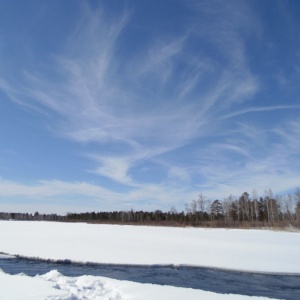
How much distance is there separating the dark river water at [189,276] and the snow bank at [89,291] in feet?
7.17

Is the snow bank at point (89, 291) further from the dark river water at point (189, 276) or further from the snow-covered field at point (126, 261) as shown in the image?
the dark river water at point (189, 276)

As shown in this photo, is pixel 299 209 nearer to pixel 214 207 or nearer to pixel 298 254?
pixel 214 207

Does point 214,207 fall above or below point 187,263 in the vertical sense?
above

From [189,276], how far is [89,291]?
553cm

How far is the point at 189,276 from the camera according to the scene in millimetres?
12086

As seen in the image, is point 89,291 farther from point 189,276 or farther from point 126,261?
point 126,261

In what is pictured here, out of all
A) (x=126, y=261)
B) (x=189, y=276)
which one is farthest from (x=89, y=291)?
(x=126, y=261)

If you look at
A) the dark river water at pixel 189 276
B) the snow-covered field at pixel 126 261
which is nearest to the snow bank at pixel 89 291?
the snow-covered field at pixel 126 261

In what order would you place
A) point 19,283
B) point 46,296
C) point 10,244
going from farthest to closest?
point 10,244
point 19,283
point 46,296

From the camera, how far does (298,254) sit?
16.8 meters

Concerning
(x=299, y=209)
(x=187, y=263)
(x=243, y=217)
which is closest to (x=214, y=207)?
(x=243, y=217)

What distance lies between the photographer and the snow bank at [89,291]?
6762 millimetres

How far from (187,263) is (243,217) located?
198 feet

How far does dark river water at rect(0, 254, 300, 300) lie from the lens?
9.81 metres
